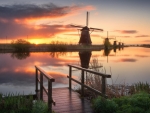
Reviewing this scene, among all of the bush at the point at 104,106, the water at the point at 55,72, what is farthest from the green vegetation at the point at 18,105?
the water at the point at 55,72

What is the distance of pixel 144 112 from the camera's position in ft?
19.8

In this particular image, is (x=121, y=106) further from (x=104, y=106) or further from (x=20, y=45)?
(x=20, y=45)

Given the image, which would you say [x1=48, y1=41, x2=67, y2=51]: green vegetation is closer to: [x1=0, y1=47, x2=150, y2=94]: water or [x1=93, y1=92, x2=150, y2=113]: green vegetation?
[x1=0, y1=47, x2=150, y2=94]: water

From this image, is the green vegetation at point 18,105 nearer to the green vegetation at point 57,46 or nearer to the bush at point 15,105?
the bush at point 15,105

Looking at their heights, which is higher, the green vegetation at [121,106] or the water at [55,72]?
the green vegetation at [121,106]

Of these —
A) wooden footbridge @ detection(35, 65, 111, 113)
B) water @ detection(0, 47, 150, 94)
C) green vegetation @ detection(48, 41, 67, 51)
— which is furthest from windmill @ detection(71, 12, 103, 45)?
wooden footbridge @ detection(35, 65, 111, 113)

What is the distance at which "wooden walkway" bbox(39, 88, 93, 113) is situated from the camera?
6.27 m

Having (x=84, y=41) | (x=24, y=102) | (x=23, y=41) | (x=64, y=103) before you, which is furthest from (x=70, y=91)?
(x=84, y=41)

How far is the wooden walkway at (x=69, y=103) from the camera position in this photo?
6270 millimetres

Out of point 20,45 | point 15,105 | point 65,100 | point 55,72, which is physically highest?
point 20,45

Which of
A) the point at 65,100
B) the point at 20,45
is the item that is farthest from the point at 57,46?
the point at 65,100

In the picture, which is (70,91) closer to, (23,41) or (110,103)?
(110,103)

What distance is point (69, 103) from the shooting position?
7.06 metres

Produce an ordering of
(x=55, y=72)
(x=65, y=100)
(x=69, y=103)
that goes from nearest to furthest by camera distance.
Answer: (x=69, y=103) → (x=65, y=100) → (x=55, y=72)
